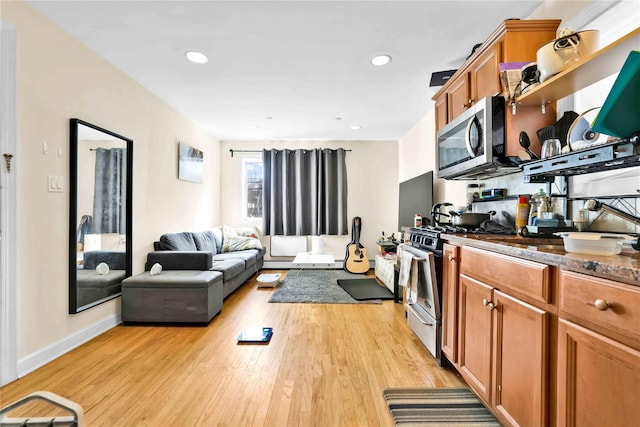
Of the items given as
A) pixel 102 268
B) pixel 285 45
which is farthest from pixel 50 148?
pixel 285 45

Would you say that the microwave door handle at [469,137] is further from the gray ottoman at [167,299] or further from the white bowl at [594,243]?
the gray ottoman at [167,299]

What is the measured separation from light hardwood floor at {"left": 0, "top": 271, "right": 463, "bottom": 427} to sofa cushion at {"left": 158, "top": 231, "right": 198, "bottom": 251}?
0.97 metres

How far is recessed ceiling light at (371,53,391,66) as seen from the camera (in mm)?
2602

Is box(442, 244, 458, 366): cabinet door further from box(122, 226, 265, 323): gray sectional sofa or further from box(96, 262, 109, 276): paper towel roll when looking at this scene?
box(96, 262, 109, 276): paper towel roll

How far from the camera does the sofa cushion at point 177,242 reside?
3480 mm

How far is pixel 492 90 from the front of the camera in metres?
1.95

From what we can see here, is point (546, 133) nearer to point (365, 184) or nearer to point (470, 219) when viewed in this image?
point (470, 219)

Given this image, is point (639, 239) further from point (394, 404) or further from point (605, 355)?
point (394, 404)

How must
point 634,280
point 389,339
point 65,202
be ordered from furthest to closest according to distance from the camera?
1. point 389,339
2. point 65,202
3. point 634,280

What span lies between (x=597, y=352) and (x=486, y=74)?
1823mm

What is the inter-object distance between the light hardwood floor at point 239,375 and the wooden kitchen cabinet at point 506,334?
48 cm

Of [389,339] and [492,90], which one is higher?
[492,90]

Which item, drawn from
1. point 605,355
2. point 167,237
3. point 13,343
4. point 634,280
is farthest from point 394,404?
point 167,237

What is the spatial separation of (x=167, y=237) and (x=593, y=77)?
3.95 metres
